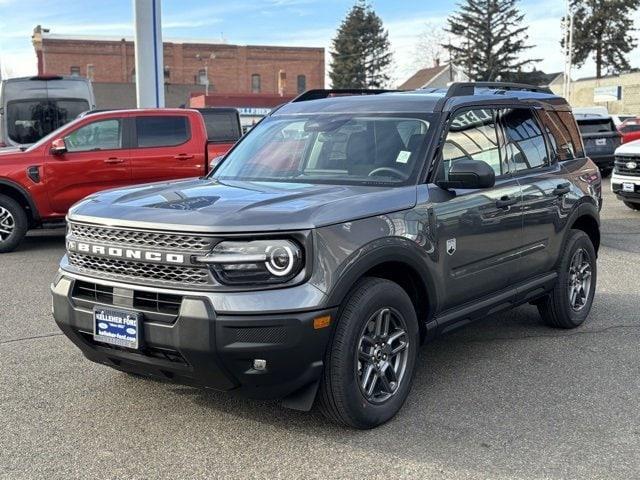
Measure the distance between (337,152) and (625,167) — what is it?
9.41 m

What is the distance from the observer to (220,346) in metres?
3.48

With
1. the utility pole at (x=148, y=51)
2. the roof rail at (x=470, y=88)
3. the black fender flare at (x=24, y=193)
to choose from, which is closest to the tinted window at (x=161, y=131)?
the black fender flare at (x=24, y=193)

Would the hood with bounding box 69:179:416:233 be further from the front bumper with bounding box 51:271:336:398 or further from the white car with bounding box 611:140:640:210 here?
the white car with bounding box 611:140:640:210

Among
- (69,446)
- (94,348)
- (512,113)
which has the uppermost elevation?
(512,113)

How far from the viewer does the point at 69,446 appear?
3795mm

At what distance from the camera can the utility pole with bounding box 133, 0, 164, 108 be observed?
16.1 meters

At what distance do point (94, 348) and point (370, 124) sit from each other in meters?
2.25

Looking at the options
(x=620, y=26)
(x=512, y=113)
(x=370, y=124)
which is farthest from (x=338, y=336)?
(x=620, y=26)

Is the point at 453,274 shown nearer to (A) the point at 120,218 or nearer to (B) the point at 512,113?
(B) the point at 512,113

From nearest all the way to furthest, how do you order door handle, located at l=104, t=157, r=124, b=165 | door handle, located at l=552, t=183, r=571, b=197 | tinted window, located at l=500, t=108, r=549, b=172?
tinted window, located at l=500, t=108, r=549, b=172
door handle, located at l=552, t=183, r=571, b=197
door handle, located at l=104, t=157, r=124, b=165

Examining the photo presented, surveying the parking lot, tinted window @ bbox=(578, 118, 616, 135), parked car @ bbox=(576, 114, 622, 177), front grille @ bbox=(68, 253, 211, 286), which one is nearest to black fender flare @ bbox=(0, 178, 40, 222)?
the parking lot

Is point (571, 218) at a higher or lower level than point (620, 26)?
lower

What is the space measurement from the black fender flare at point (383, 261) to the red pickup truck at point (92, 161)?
6.85m

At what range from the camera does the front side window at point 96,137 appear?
10023 mm
